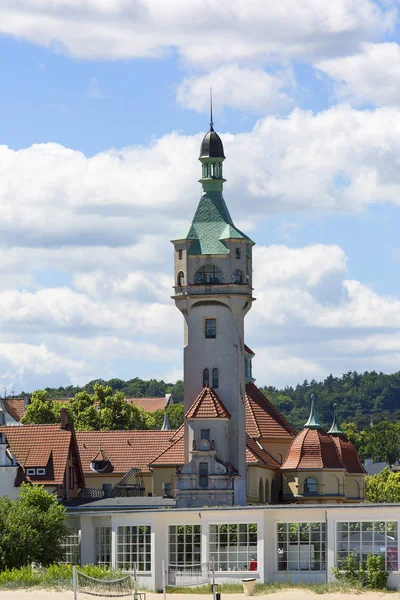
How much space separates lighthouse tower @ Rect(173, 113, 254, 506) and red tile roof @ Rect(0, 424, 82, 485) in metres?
8.06

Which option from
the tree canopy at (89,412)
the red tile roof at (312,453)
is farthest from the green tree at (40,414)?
the red tile roof at (312,453)

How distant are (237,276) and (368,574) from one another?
41.0m

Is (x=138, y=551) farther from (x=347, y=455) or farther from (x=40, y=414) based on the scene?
(x=40, y=414)

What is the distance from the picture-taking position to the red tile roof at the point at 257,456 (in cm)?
11094

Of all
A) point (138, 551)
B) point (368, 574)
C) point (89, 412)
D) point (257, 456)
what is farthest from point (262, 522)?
point (89, 412)

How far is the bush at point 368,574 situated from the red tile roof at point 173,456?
1551 inches

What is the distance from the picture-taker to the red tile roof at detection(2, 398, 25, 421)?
166 meters

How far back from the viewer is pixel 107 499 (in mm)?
100062

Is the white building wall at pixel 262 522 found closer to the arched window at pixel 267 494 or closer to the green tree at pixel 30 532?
the green tree at pixel 30 532

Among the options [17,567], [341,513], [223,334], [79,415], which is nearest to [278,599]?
[341,513]

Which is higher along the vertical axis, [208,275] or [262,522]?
[208,275]

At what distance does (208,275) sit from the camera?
10862 cm

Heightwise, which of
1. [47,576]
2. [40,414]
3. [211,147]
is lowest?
[47,576]

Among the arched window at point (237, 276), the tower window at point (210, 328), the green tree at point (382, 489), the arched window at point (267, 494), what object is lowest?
the arched window at point (267, 494)
